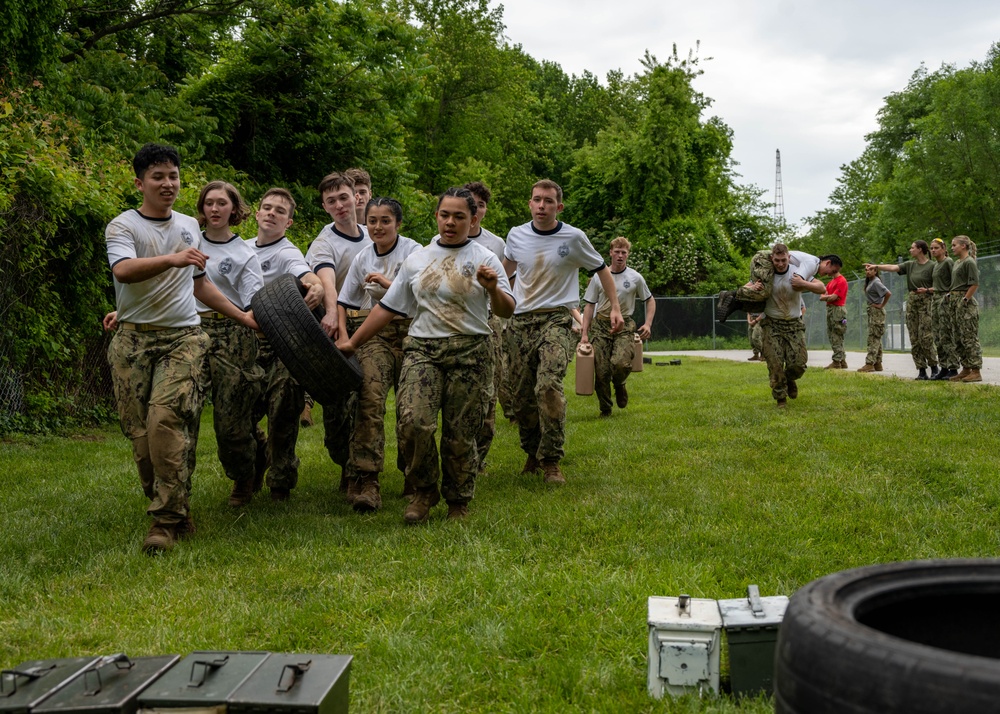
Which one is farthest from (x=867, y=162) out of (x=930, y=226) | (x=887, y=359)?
(x=887, y=359)

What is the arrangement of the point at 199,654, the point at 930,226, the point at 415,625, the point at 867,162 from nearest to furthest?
the point at 199,654 → the point at 415,625 → the point at 930,226 → the point at 867,162

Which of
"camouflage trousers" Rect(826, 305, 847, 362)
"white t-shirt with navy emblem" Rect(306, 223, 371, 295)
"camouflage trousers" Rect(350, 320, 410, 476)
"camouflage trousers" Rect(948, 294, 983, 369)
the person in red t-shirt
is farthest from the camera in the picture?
"camouflage trousers" Rect(826, 305, 847, 362)

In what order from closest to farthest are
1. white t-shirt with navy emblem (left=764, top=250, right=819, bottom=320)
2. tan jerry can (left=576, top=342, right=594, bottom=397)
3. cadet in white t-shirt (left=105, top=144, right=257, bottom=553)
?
cadet in white t-shirt (left=105, top=144, right=257, bottom=553) → tan jerry can (left=576, top=342, right=594, bottom=397) → white t-shirt with navy emblem (left=764, top=250, right=819, bottom=320)

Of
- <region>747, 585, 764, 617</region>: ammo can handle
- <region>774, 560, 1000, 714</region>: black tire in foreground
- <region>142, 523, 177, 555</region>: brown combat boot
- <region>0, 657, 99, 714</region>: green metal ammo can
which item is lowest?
<region>142, 523, 177, 555</region>: brown combat boot

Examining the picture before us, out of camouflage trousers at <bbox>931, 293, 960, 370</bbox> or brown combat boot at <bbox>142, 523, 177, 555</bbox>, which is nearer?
brown combat boot at <bbox>142, 523, 177, 555</bbox>

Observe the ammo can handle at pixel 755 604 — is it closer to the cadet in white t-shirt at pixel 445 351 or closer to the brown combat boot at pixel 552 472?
the cadet in white t-shirt at pixel 445 351

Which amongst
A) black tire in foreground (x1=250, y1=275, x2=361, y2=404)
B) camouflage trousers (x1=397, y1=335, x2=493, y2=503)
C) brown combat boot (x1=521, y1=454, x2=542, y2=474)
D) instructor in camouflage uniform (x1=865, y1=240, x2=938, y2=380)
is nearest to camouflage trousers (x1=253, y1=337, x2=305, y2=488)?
black tire in foreground (x1=250, y1=275, x2=361, y2=404)

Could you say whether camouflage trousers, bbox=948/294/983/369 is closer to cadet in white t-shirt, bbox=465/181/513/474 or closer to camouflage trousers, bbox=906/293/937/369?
Result: camouflage trousers, bbox=906/293/937/369

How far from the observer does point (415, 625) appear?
448 cm

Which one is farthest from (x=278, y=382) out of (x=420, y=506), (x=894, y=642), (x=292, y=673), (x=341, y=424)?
(x=894, y=642)

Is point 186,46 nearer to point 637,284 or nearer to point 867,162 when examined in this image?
point 637,284

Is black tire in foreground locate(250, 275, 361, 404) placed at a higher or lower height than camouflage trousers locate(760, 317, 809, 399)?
higher

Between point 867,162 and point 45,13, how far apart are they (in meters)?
74.3

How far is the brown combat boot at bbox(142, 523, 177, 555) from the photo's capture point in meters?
6.01
